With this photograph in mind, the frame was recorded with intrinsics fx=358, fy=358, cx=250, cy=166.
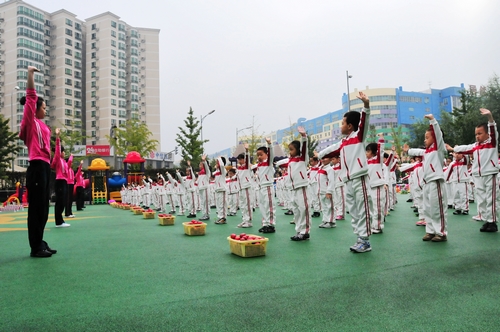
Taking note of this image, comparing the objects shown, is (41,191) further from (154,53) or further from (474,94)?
(154,53)

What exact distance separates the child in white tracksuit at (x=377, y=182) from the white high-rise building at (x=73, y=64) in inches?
2647

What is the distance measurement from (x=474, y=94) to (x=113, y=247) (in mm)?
41490

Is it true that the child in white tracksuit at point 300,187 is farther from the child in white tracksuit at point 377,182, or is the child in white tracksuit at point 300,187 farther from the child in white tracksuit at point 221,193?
the child in white tracksuit at point 221,193

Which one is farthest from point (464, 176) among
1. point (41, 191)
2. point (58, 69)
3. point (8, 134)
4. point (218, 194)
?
point (58, 69)

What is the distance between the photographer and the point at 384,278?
362cm

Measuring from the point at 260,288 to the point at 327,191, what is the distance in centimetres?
539

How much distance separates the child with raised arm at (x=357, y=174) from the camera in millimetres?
5125

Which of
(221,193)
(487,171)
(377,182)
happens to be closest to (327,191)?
(377,182)

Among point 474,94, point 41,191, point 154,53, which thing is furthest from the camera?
point 154,53

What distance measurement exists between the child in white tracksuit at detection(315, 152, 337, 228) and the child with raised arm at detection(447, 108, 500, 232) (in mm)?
2727

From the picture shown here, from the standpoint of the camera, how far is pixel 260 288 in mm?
3391

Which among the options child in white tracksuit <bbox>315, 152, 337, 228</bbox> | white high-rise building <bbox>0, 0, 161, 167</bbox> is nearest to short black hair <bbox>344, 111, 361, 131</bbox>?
child in white tracksuit <bbox>315, 152, 337, 228</bbox>

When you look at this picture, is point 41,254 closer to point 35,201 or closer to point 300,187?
point 35,201

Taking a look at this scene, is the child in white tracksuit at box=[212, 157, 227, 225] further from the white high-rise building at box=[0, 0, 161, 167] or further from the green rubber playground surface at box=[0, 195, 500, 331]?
the white high-rise building at box=[0, 0, 161, 167]
